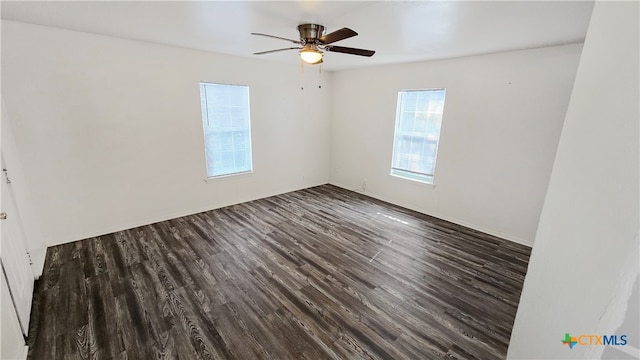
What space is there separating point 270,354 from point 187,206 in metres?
2.97

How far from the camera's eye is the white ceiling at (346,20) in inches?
78.7

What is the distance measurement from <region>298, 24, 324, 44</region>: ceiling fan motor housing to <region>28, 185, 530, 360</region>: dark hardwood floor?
229 cm

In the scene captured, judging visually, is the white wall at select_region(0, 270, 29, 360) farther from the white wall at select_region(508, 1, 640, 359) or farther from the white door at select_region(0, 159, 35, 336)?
the white wall at select_region(508, 1, 640, 359)

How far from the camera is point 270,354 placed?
70.3 inches

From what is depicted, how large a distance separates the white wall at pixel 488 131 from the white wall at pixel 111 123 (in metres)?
2.36

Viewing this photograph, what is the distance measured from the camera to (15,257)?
203 centimetres

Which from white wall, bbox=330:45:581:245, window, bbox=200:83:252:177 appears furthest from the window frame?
white wall, bbox=330:45:581:245

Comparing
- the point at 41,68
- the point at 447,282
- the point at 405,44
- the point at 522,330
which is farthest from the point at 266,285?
the point at 41,68

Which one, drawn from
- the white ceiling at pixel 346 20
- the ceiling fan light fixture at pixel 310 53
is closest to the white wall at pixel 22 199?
the white ceiling at pixel 346 20

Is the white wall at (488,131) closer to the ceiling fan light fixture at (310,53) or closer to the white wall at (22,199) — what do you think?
the ceiling fan light fixture at (310,53)

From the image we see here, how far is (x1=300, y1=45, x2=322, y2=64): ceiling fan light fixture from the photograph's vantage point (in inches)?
98.3

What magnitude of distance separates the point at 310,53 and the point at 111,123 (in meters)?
2.67

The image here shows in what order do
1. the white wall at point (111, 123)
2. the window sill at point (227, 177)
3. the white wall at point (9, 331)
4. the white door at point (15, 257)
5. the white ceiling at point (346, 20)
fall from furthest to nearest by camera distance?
the window sill at point (227, 177) < the white wall at point (111, 123) < the white ceiling at point (346, 20) < the white door at point (15, 257) < the white wall at point (9, 331)
